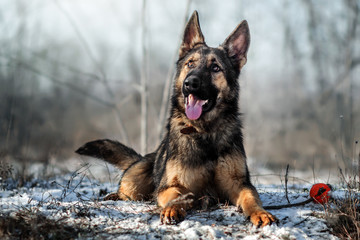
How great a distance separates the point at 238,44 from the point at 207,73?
885mm

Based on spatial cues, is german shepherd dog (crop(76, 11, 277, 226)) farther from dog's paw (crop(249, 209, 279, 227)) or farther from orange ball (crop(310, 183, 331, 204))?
orange ball (crop(310, 183, 331, 204))

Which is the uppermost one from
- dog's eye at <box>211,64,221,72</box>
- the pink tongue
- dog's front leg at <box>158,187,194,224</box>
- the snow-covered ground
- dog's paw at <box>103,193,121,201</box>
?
dog's eye at <box>211,64,221,72</box>

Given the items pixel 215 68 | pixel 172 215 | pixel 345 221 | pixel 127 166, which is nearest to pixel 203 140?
pixel 215 68

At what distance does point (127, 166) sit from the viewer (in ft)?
17.2

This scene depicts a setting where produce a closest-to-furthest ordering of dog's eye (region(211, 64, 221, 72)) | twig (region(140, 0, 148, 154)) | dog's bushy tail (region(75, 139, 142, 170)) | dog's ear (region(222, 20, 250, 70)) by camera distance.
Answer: dog's eye (region(211, 64, 221, 72)) → dog's ear (region(222, 20, 250, 70)) → dog's bushy tail (region(75, 139, 142, 170)) → twig (region(140, 0, 148, 154))

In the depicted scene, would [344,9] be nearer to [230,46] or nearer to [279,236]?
[230,46]

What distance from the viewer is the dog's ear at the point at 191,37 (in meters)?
4.42

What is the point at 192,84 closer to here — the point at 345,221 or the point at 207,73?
the point at 207,73

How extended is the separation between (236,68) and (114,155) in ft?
8.37

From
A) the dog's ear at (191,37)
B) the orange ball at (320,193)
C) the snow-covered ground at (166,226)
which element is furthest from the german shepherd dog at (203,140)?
the orange ball at (320,193)

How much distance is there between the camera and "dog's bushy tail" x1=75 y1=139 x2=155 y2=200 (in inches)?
180

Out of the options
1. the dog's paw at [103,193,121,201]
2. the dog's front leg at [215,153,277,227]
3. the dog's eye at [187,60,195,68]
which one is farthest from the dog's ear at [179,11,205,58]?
the dog's paw at [103,193,121,201]

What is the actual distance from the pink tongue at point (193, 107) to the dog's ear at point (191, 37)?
101 cm

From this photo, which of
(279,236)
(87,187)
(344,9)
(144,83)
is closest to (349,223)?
(279,236)
